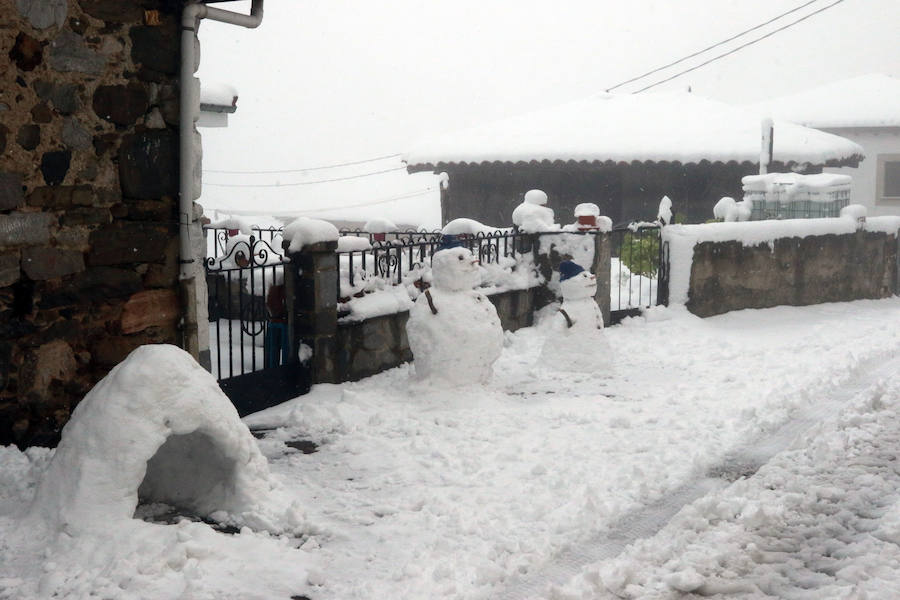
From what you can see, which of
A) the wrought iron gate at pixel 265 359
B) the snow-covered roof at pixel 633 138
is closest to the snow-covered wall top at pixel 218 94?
the wrought iron gate at pixel 265 359

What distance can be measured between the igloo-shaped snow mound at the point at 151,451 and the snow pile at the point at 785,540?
1928 millimetres

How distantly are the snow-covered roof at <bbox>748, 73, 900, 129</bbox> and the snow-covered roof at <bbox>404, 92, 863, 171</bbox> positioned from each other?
13.5ft

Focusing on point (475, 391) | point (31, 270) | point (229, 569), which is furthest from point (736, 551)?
point (31, 270)

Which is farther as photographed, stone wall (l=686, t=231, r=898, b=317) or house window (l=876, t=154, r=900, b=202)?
house window (l=876, t=154, r=900, b=202)

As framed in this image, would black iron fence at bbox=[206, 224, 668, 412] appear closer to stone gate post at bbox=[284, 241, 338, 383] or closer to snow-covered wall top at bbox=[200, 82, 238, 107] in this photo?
stone gate post at bbox=[284, 241, 338, 383]

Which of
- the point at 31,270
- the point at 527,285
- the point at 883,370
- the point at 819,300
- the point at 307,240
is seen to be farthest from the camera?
the point at 819,300

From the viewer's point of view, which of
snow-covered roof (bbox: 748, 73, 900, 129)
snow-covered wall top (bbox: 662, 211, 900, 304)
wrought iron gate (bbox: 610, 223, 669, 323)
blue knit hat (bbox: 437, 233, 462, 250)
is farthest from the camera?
snow-covered roof (bbox: 748, 73, 900, 129)

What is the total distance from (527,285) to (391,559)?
6.45 meters

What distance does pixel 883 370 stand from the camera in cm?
909

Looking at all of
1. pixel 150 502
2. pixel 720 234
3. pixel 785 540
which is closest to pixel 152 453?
pixel 150 502

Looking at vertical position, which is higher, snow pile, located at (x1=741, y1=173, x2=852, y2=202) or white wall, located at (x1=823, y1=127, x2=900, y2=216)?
white wall, located at (x1=823, y1=127, x2=900, y2=216)

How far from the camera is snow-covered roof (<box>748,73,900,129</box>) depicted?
26.1m

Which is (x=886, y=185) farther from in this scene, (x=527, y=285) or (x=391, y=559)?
(x=391, y=559)

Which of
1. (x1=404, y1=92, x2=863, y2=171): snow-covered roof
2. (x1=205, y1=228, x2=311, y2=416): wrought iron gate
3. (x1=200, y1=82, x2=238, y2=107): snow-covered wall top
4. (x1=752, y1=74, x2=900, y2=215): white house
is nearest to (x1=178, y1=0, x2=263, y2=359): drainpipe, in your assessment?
(x1=205, y1=228, x2=311, y2=416): wrought iron gate
